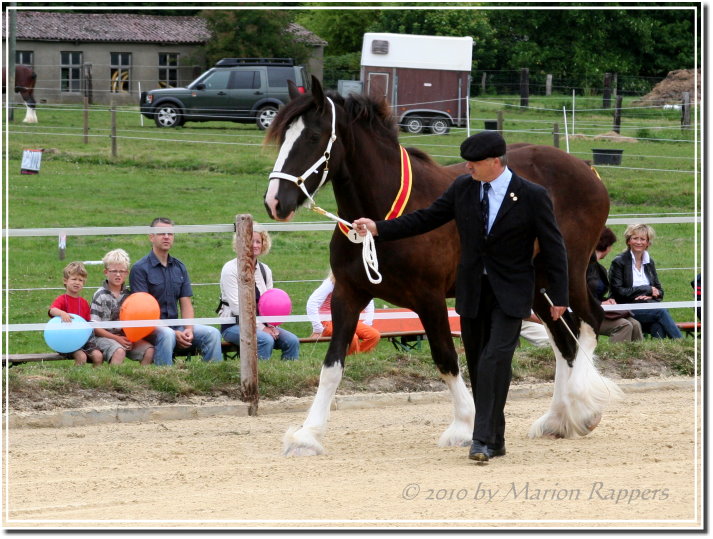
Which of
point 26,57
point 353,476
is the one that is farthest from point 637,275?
point 26,57

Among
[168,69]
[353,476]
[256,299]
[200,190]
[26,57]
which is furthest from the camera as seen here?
[168,69]

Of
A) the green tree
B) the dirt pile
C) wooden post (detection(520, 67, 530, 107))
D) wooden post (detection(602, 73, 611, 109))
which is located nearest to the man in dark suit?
wooden post (detection(602, 73, 611, 109))

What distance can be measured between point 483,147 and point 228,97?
20455mm

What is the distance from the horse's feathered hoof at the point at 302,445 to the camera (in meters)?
6.20

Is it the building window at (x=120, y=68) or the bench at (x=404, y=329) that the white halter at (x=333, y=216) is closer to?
the bench at (x=404, y=329)

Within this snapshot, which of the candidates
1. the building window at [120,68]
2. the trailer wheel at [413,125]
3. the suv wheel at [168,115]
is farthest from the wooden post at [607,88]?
the building window at [120,68]

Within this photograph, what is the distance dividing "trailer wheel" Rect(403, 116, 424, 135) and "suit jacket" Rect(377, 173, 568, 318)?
18.2 meters

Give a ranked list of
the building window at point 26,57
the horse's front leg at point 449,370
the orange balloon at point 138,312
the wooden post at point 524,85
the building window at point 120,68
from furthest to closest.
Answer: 1. the building window at point 120,68
2. the building window at point 26,57
3. the wooden post at point 524,85
4. the orange balloon at point 138,312
5. the horse's front leg at point 449,370

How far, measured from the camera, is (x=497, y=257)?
5.82 meters

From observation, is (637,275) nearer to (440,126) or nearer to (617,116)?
(617,116)

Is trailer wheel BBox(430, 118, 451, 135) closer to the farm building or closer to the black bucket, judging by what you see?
the black bucket

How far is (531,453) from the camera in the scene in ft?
20.5

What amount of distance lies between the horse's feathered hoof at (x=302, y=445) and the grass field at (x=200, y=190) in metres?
2.55

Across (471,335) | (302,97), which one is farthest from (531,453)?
(302,97)
